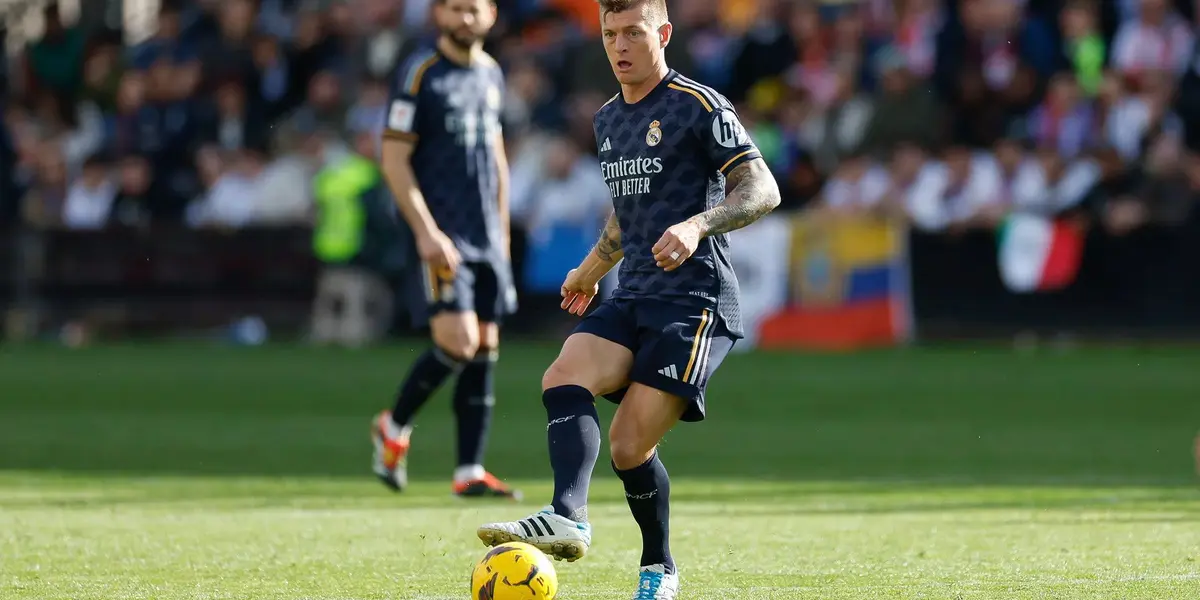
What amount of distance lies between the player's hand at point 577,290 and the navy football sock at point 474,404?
293 cm

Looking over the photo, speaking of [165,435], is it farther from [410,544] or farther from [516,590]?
[516,590]

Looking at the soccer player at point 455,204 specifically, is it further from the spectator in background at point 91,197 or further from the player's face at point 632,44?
the spectator in background at point 91,197

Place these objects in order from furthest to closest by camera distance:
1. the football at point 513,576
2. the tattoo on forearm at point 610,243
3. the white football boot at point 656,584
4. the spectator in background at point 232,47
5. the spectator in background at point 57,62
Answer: the spectator in background at point 57,62
the spectator in background at point 232,47
the tattoo on forearm at point 610,243
the white football boot at point 656,584
the football at point 513,576

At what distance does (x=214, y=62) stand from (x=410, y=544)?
1667cm

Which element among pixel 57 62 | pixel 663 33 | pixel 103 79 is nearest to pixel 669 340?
pixel 663 33

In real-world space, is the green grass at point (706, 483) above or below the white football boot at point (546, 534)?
below

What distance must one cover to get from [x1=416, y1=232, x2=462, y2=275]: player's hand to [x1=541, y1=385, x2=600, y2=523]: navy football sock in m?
3.23

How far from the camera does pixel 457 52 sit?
9.34 m

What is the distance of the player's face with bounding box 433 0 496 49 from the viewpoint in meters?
9.15

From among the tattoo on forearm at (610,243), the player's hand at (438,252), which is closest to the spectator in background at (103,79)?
the player's hand at (438,252)

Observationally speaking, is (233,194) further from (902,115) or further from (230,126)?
(902,115)

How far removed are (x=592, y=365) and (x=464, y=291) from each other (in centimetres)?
348

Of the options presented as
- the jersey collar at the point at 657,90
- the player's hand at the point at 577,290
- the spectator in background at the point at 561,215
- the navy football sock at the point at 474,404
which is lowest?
the spectator in background at the point at 561,215

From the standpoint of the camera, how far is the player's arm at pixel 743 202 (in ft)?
18.6
